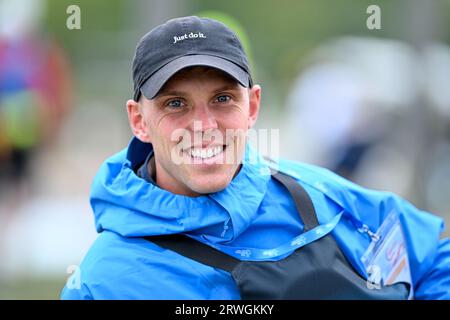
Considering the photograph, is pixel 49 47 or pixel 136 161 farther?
pixel 49 47

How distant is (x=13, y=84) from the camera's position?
805 cm

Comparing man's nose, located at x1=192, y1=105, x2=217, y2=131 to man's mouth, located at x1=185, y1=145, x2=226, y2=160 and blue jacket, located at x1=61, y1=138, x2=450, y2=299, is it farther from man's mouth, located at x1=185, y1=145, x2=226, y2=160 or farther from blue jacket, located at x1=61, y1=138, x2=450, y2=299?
blue jacket, located at x1=61, y1=138, x2=450, y2=299

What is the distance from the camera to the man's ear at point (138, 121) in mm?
2908

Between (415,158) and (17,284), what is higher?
(415,158)

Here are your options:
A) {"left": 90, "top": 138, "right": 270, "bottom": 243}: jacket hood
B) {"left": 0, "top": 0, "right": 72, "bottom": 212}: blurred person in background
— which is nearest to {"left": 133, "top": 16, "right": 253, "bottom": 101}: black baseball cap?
{"left": 90, "top": 138, "right": 270, "bottom": 243}: jacket hood

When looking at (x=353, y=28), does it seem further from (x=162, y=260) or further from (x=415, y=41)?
(x=162, y=260)

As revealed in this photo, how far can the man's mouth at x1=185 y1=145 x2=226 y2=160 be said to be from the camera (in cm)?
272

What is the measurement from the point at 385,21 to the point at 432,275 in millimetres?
6834

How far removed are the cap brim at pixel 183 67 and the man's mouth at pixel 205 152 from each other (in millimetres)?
206

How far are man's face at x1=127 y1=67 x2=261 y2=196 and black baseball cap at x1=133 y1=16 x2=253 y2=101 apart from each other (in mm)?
33

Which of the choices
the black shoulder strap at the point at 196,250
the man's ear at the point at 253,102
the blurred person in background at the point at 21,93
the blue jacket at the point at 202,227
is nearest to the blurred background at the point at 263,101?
the blurred person in background at the point at 21,93

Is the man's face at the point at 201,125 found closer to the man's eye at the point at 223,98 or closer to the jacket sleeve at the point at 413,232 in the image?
the man's eye at the point at 223,98

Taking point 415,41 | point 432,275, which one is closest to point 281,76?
point 415,41

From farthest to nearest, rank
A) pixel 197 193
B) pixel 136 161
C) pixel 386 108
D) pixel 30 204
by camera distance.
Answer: pixel 386 108
pixel 30 204
pixel 136 161
pixel 197 193
